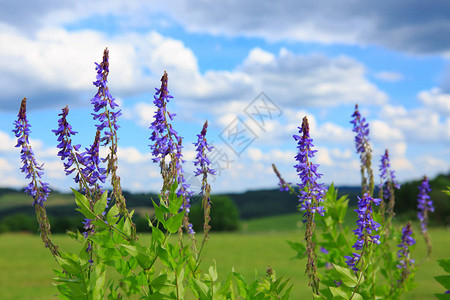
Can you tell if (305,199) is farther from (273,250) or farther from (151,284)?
(273,250)

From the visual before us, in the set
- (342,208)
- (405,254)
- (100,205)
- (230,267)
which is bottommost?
(230,267)

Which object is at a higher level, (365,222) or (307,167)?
(307,167)

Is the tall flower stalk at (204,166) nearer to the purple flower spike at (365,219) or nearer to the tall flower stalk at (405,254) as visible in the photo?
the purple flower spike at (365,219)

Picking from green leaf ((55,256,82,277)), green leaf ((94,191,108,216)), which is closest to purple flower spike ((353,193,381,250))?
green leaf ((94,191,108,216))

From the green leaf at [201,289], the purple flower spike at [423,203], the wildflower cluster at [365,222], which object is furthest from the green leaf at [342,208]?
Result: the green leaf at [201,289]

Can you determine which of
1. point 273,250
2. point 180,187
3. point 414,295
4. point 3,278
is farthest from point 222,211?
point 180,187

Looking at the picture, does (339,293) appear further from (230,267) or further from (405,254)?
(230,267)

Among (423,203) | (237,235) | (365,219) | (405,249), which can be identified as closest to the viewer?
(365,219)

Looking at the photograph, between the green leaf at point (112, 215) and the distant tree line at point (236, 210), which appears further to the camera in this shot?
the distant tree line at point (236, 210)

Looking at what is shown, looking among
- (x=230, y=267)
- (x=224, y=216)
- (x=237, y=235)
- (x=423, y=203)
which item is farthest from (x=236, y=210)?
(x=423, y=203)

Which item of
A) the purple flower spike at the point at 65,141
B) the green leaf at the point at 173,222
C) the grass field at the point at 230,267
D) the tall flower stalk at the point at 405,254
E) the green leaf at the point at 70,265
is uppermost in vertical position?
the purple flower spike at the point at 65,141

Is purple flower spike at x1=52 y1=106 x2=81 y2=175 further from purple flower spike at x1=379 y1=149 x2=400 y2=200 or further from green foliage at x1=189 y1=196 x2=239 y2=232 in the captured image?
green foliage at x1=189 y1=196 x2=239 y2=232

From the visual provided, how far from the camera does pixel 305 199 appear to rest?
4711mm

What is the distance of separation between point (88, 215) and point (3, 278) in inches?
1002
